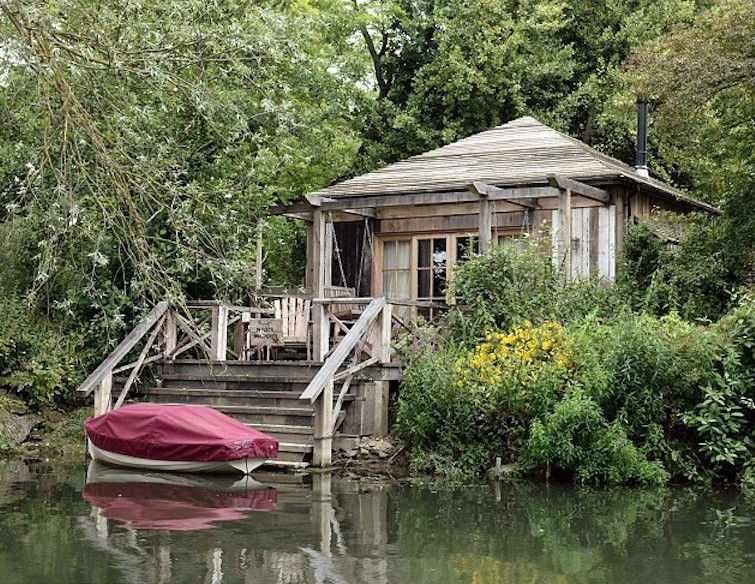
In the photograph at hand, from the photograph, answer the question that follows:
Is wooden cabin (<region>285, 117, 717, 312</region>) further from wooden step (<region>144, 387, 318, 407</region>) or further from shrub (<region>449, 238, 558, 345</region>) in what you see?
wooden step (<region>144, 387, 318, 407</region>)

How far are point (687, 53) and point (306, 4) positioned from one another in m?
11.5

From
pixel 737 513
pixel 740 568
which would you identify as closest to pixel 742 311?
pixel 737 513

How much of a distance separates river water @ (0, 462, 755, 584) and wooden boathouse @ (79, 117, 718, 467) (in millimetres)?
1914

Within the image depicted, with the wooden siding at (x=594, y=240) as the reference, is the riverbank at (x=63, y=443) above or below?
below

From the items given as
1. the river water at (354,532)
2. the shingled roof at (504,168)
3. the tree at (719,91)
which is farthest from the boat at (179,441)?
the tree at (719,91)

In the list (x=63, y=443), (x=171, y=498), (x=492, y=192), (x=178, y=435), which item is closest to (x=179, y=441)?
(x=178, y=435)

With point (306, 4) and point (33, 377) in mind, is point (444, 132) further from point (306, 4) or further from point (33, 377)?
point (33, 377)

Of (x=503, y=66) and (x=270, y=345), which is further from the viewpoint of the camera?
(x=503, y=66)

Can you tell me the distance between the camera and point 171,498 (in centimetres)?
1220

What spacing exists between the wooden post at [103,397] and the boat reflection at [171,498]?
5.28 ft

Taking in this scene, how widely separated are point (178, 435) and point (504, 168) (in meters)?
9.09

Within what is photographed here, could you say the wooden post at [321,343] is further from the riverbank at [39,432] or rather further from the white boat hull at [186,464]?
the riverbank at [39,432]

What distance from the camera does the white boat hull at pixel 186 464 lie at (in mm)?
13766

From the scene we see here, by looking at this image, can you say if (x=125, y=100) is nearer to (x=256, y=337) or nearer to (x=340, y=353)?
(x=340, y=353)
